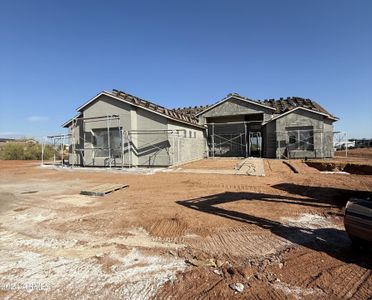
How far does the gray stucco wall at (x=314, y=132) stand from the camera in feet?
73.6

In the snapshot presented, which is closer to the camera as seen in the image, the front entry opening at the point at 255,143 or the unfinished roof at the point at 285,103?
the unfinished roof at the point at 285,103

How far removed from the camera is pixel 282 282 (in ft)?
11.1

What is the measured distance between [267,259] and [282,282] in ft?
2.13

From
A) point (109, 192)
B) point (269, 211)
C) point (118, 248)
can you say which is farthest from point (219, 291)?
point (109, 192)

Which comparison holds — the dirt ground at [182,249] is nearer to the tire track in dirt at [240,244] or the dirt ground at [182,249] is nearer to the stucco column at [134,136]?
the tire track in dirt at [240,244]

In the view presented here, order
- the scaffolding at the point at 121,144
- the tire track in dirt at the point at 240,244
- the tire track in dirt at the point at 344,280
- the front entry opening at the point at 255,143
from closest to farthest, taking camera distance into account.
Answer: the tire track in dirt at the point at 344,280 < the tire track in dirt at the point at 240,244 < the scaffolding at the point at 121,144 < the front entry opening at the point at 255,143

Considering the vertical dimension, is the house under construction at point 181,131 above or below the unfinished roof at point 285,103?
below

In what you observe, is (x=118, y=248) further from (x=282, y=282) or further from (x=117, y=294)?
(x=282, y=282)

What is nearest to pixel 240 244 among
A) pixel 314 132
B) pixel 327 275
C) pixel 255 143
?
pixel 327 275

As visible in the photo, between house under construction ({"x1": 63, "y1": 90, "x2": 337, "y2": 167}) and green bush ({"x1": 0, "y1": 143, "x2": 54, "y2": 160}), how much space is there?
13.6 m

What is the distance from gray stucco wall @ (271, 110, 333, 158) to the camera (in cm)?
2242

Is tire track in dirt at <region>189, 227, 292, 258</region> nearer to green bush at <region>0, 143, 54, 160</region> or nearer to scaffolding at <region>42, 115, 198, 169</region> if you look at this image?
scaffolding at <region>42, 115, 198, 169</region>

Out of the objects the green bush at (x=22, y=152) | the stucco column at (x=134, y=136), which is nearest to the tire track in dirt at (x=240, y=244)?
the stucco column at (x=134, y=136)

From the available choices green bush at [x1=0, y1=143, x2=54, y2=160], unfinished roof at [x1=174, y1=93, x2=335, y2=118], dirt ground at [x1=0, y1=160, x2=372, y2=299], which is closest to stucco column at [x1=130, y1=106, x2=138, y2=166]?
dirt ground at [x1=0, y1=160, x2=372, y2=299]
